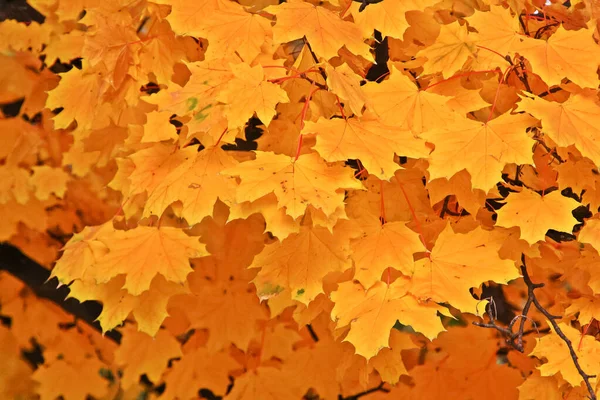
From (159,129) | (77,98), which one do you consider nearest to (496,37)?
(159,129)

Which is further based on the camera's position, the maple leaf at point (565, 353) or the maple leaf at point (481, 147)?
the maple leaf at point (565, 353)

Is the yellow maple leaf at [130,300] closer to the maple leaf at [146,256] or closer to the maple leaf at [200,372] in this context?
the maple leaf at [146,256]

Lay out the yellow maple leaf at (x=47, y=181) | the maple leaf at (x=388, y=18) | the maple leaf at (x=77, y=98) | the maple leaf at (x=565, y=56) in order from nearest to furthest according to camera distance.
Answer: the maple leaf at (x=565, y=56) → the maple leaf at (x=388, y=18) → the maple leaf at (x=77, y=98) → the yellow maple leaf at (x=47, y=181)

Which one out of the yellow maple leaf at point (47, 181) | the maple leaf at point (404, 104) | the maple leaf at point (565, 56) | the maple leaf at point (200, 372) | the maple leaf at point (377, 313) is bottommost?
the maple leaf at point (200, 372)

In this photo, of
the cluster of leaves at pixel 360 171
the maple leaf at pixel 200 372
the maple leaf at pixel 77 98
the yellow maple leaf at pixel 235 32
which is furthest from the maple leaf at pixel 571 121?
the maple leaf at pixel 200 372

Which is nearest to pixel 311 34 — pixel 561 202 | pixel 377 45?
pixel 377 45

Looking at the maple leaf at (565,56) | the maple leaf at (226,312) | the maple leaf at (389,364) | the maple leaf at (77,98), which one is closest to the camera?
the maple leaf at (565,56)

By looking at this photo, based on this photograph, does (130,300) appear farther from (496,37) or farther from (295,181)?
(496,37)
